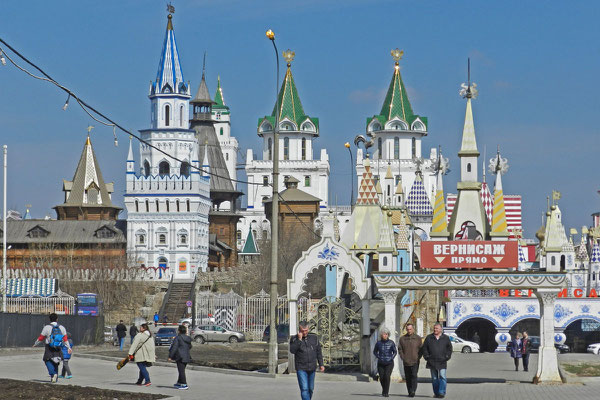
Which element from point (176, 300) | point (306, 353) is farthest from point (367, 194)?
point (176, 300)

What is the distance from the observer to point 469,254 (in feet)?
93.7

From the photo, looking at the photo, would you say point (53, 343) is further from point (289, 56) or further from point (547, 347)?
point (289, 56)

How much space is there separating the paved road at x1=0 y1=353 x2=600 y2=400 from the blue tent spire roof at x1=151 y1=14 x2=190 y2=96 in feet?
248

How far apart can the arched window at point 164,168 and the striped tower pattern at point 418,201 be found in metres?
24.5

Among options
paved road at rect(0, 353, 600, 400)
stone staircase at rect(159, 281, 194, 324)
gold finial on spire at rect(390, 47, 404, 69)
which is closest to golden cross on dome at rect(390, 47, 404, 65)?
gold finial on spire at rect(390, 47, 404, 69)

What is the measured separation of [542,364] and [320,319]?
6.12 metres

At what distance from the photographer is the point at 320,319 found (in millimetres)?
32562

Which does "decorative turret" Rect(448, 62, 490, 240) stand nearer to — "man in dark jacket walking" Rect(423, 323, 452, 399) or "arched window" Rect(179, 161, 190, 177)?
"man in dark jacket walking" Rect(423, 323, 452, 399)

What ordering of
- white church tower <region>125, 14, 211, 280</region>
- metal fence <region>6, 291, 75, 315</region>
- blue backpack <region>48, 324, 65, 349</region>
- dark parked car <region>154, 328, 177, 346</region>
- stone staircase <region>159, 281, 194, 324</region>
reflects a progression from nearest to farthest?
blue backpack <region>48, 324, 65, 349</region> < dark parked car <region>154, 328, 177, 346</region> < metal fence <region>6, 291, 75, 315</region> < stone staircase <region>159, 281, 194, 324</region> < white church tower <region>125, 14, 211, 280</region>

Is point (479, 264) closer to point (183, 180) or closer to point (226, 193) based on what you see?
point (183, 180)

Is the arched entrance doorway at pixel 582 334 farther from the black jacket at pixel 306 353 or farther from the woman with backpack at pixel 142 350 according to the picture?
the black jacket at pixel 306 353

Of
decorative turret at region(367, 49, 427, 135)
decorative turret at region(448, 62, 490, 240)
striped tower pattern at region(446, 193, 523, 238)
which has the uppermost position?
decorative turret at region(367, 49, 427, 135)

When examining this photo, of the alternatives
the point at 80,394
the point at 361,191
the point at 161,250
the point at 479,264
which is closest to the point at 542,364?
the point at 479,264

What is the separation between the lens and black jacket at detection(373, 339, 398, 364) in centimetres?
2398
